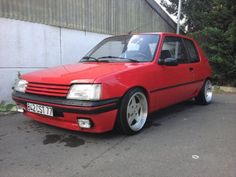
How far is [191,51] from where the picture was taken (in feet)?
20.6

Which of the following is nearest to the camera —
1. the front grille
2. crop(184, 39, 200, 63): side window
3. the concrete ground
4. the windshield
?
the concrete ground

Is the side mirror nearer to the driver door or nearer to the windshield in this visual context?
the driver door

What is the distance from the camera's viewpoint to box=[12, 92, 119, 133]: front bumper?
370 centimetres

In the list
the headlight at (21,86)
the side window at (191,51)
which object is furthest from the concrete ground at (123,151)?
the side window at (191,51)

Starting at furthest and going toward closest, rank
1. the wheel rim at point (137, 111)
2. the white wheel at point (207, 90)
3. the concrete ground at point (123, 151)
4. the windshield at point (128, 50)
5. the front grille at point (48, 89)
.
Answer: the white wheel at point (207, 90)
the windshield at point (128, 50)
the wheel rim at point (137, 111)
the front grille at point (48, 89)
the concrete ground at point (123, 151)

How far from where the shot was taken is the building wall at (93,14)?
711 centimetres

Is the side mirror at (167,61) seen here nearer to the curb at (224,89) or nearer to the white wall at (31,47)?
the white wall at (31,47)

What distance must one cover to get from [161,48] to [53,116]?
7.36 feet

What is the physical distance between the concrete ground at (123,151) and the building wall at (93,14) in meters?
3.12

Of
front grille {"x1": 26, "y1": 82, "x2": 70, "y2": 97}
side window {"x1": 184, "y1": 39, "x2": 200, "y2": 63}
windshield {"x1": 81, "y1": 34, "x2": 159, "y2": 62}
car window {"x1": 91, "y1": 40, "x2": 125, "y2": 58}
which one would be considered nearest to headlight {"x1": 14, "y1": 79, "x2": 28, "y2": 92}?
front grille {"x1": 26, "y1": 82, "x2": 70, "y2": 97}

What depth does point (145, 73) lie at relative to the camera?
4500mm

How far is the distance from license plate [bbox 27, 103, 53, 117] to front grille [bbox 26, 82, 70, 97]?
186 mm

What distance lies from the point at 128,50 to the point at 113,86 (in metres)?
1.33

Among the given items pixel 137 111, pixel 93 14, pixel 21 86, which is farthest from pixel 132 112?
pixel 93 14
